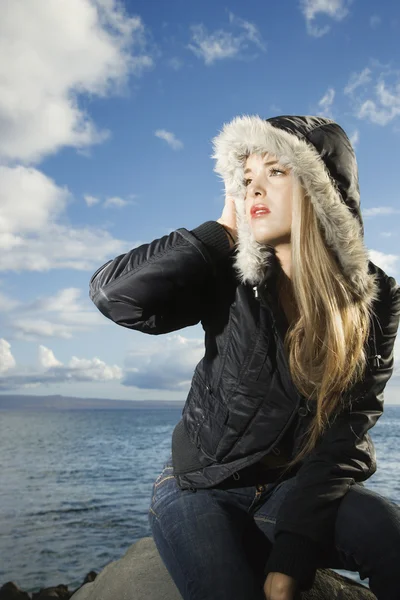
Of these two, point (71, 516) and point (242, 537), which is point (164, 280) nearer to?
point (242, 537)

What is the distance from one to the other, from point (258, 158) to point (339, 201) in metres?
0.60

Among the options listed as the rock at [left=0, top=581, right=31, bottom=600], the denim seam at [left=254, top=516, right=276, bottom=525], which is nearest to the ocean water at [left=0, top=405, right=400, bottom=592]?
the rock at [left=0, top=581, right=31, bottom=600]

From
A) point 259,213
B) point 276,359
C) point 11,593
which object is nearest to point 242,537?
point 276,359

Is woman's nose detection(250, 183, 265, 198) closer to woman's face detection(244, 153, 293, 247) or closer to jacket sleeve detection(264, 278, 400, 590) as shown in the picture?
woman's face detection(244, 153, 293, 247)

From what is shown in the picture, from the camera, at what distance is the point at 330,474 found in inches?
119

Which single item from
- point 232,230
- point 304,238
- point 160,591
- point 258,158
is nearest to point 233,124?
point 258,158

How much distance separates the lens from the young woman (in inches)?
115

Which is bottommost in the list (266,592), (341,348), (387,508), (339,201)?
(266,592)

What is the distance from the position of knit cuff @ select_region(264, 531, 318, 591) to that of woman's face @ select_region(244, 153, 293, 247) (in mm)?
1735

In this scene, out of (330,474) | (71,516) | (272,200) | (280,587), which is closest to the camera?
(280,587)

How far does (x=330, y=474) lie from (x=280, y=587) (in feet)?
2.16

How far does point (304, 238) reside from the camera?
320 cm

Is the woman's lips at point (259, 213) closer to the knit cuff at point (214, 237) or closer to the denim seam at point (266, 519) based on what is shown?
the knit cuff at point (214, 237)

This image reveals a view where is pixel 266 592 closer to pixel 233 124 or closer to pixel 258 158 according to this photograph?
pixel 258 158
